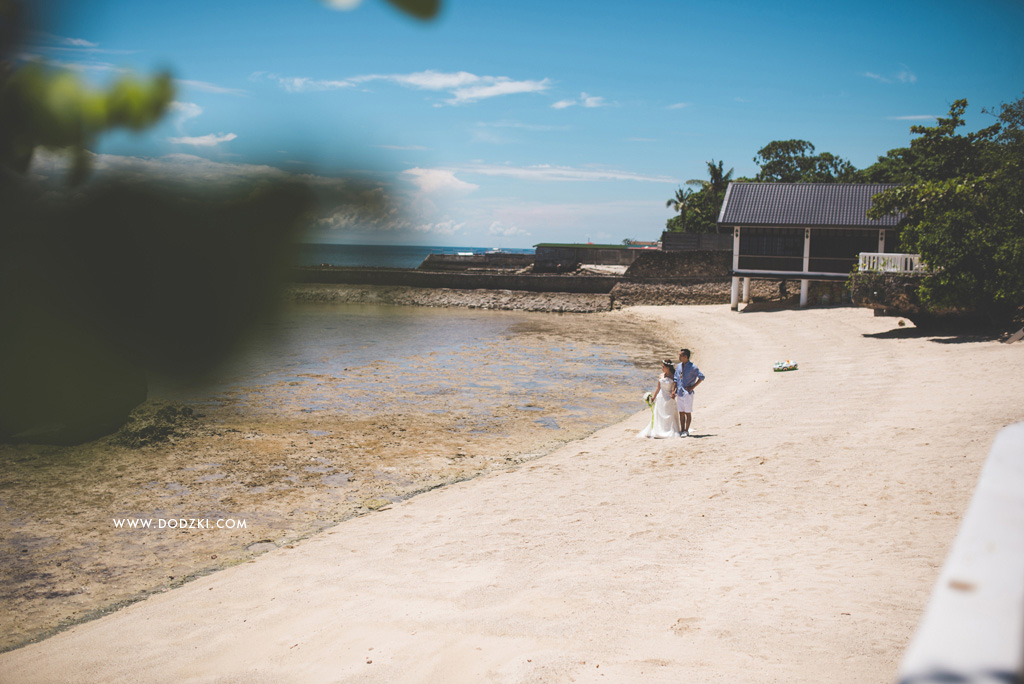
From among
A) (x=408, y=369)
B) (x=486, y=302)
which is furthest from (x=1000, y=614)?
(x=486, y=302)

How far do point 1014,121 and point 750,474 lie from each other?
67.5ft

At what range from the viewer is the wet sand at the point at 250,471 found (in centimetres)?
738

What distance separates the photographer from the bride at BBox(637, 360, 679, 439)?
1214 centimetres

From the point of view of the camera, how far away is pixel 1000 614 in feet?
2.61

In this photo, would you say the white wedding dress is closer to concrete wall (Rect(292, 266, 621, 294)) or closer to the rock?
the rock

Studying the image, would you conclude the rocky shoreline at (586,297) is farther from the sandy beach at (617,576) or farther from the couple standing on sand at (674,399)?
the sandy beach at (617,576)

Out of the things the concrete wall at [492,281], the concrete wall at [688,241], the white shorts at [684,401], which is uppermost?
the concrete wall at [688,241]

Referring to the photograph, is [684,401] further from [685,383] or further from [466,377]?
[466,377]

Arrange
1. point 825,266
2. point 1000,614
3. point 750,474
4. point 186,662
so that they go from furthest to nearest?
point 825,266 < point 750,474 < point 186,662 < point 1000,614

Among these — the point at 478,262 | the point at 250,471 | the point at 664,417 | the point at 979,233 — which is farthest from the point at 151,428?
the point at 478,262

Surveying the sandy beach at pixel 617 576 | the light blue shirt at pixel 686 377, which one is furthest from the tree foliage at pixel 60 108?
the light blue shirt at pixel 686 377

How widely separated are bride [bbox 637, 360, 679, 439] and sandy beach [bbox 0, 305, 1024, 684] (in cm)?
52

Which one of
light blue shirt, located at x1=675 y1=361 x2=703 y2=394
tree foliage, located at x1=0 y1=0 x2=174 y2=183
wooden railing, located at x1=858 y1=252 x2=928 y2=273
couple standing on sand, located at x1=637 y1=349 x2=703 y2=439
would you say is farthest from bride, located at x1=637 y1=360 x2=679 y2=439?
wooden railing, located at x1=858 y1=252 x2=928 y2=273

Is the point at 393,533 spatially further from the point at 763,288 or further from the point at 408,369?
the point at 763,288
